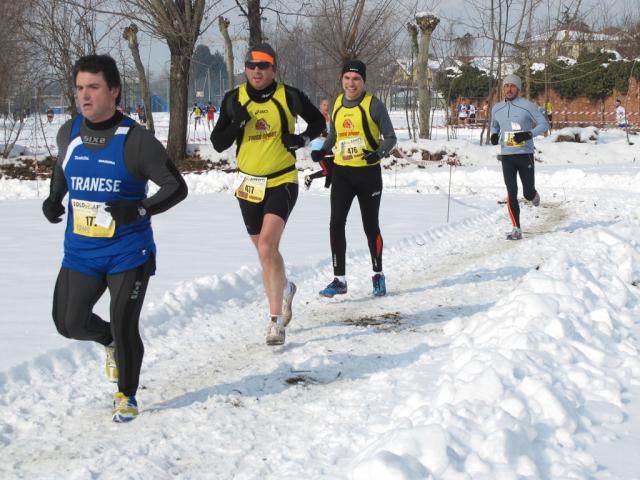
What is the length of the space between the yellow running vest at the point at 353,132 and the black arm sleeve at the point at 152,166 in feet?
10.4

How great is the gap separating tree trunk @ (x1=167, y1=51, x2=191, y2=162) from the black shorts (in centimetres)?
1560

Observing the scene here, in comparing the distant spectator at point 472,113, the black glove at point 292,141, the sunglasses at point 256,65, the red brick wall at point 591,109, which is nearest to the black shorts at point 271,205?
the black glove at point 292,141

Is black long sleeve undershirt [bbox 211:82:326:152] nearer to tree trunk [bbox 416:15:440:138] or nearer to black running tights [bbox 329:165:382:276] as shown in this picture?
black running tights [bbox 329:165:382:276]

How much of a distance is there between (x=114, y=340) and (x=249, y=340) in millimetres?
1708

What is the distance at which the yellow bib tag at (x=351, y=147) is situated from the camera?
22.0ft

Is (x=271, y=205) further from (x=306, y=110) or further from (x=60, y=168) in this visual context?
(x=60, y=168)

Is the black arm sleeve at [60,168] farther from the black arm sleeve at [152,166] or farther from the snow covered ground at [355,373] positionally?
the snow covered ground at [355,373]

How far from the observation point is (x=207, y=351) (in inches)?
205

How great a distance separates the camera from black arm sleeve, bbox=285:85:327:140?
5223 mm

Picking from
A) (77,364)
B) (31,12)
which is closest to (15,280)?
(77,364)

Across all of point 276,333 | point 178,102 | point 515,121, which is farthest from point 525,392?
point 178,102

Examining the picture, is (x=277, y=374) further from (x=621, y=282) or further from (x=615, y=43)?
(x=615, y=43)

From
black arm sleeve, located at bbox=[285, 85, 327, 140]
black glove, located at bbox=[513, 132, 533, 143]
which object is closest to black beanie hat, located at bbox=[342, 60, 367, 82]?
black arm sleeve, located at bbox=[285, 85, 327, 140]

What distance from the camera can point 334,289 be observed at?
22.4 ft
